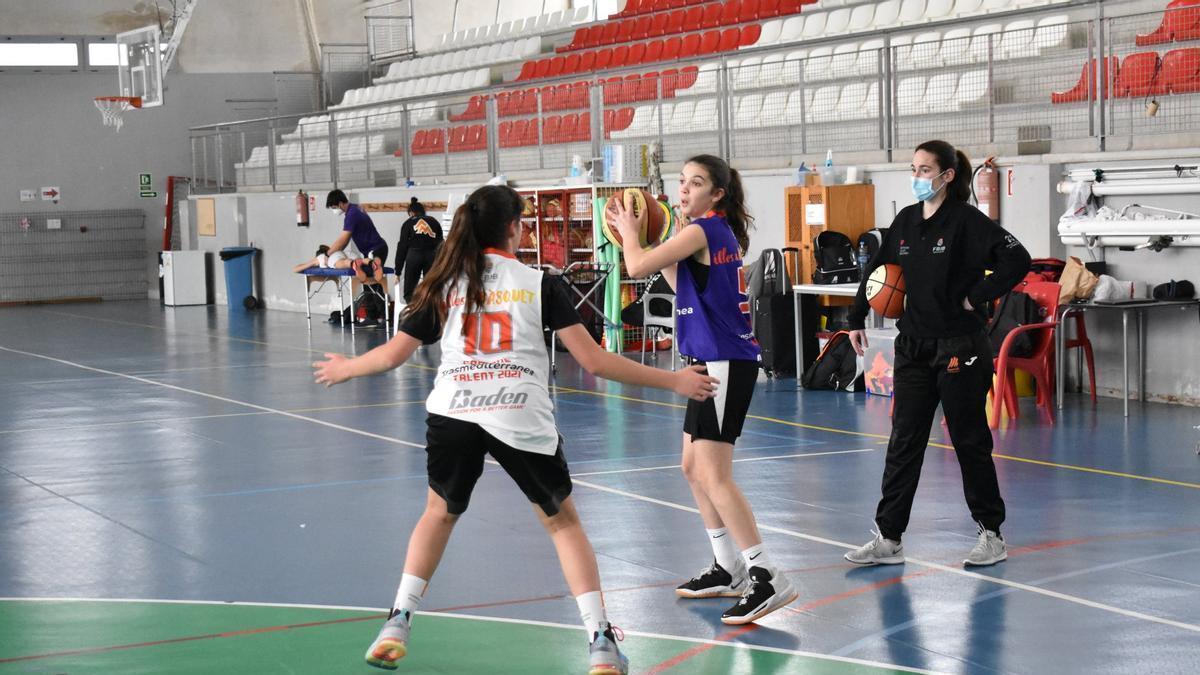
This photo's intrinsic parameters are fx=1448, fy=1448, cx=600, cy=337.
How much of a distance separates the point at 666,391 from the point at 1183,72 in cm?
478

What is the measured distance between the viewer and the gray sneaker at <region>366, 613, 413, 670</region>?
464cm

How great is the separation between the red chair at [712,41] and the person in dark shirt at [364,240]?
19.1 feet

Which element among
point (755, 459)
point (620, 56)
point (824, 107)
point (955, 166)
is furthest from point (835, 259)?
point (620, 56)

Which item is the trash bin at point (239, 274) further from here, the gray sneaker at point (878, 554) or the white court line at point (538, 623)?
the gray sneaker at point (878, 554)

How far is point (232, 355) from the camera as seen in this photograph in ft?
55.8

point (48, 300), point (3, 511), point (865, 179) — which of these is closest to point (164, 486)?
point (3, 511)

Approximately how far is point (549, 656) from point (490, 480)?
3.55m

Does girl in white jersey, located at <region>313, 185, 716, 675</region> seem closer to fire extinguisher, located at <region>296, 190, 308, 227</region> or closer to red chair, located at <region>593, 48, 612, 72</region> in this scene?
red chair, located at <region>593, 48, 612, 72</region>

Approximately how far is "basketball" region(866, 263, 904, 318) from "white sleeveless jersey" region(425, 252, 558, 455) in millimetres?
2412

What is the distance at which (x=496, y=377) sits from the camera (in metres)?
4.59

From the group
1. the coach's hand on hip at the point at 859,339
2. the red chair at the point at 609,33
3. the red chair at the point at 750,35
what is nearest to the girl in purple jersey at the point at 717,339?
the coach's hand on hip at the point at 859,339

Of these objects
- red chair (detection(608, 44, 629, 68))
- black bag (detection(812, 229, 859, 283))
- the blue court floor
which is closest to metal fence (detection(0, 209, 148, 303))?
red chair (detection(608, 44, 629, 68))

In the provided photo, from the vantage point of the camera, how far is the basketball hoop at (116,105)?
86.3 ft

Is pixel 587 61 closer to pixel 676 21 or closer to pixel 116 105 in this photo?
pixel 676 21
